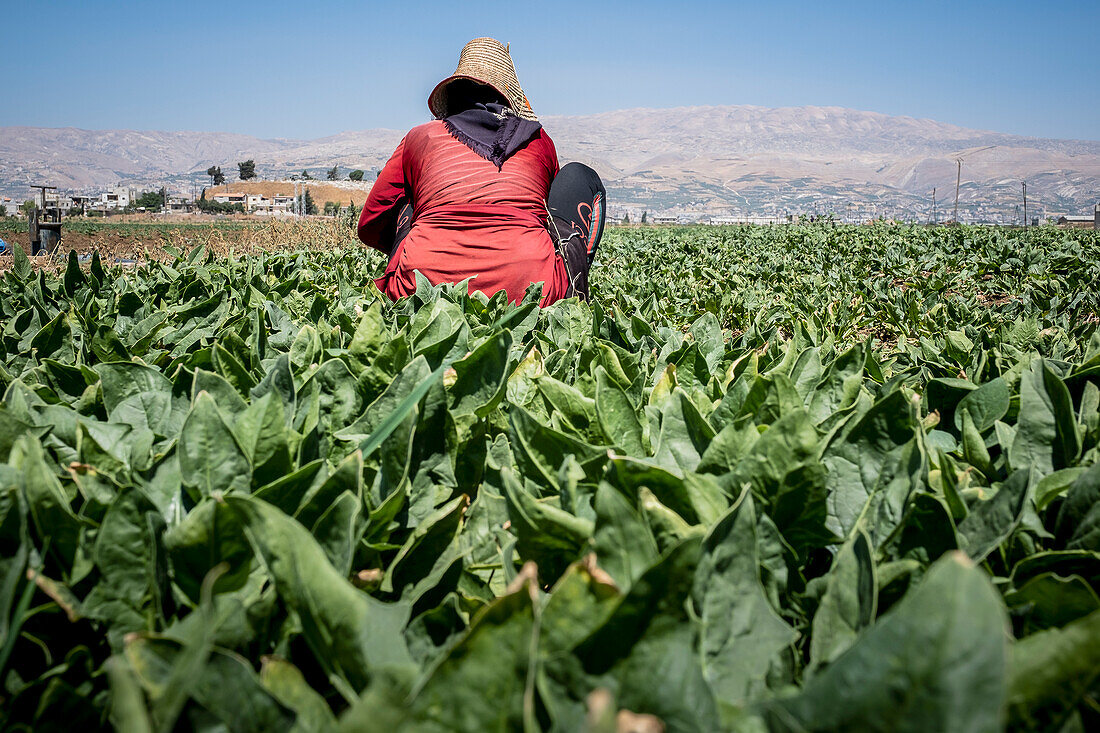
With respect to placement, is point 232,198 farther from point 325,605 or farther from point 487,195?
point 325,605

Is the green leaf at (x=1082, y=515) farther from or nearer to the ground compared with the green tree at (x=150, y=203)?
nearer to the ground

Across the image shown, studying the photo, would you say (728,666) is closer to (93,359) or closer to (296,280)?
(93,359)

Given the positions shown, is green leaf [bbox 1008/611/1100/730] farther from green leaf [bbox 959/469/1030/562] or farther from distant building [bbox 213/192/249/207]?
distant building [bbox 213/192/249/207]

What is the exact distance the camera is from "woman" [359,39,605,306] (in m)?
4.26

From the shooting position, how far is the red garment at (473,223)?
13.8ft

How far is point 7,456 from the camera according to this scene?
1.24 meters

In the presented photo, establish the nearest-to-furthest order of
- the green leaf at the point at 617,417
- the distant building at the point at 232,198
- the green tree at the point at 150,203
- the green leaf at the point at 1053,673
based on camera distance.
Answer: the green leaf at the point at 1053,673 → the green leaf at the point at 617,417 → the green tree at the point at 150,203 → the distant building at the point at 232,198

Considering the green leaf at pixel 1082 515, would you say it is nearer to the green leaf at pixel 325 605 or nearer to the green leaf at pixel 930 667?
the green leaf at pixel 930 667

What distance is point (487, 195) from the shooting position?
4.38m

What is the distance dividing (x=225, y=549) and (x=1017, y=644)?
0.98 metres

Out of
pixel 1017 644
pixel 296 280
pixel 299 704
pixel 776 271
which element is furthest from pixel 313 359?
pixel 776 271

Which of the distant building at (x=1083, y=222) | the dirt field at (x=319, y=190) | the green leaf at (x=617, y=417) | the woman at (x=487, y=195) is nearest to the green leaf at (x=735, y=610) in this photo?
the green leaf at (x=617, y=417)

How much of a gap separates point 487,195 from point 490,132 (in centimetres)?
43

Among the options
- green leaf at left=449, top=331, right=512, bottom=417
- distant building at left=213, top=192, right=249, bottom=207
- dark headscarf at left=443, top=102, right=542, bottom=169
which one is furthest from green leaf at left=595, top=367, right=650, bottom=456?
distant building at left=213, top=192, right=249, bottom=207
